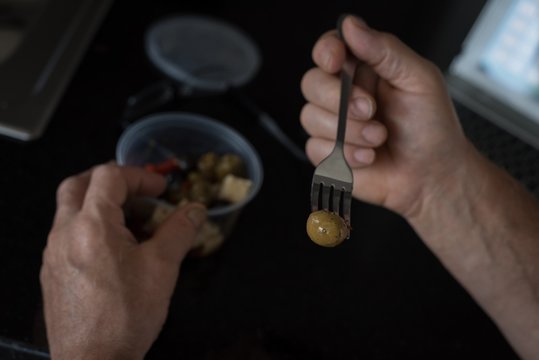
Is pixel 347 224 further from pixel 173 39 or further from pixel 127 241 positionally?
pixel 173 39

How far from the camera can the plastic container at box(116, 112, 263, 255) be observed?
0.93m

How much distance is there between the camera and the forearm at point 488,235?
871mm

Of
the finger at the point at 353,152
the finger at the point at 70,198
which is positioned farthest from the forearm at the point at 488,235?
the finger at the point at 70,198

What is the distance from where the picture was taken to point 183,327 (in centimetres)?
83

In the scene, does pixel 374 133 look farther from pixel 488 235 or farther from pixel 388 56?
pixel 488 235

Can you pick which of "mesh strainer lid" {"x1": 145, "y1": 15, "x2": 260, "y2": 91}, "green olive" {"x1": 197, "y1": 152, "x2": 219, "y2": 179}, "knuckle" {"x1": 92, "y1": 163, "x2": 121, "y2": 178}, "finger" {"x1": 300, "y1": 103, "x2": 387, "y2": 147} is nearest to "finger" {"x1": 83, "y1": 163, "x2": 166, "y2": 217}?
"knuckle" {"x1": 92, "y1": 163, "x2": 121, "y2": 178}

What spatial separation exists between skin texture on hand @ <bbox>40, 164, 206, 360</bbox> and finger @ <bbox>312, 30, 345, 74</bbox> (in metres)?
0.26

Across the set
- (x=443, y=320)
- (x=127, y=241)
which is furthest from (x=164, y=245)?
(x=443, y=320)

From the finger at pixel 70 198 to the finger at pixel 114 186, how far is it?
19mm

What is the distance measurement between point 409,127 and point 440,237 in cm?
17

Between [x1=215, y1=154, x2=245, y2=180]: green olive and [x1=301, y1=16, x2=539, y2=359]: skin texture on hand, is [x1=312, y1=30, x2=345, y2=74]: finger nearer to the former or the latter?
[x1=301, y1=16, x2=539, y2=359]: skin texture on hand

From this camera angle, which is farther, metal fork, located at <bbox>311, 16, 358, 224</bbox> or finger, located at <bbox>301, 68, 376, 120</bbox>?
finger, located at <bbox>301, 68, 376, 120</bbox>

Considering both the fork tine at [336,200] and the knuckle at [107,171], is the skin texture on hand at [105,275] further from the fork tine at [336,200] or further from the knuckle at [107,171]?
the fork tine at [336,200]

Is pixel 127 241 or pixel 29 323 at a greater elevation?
pixel 127 241
